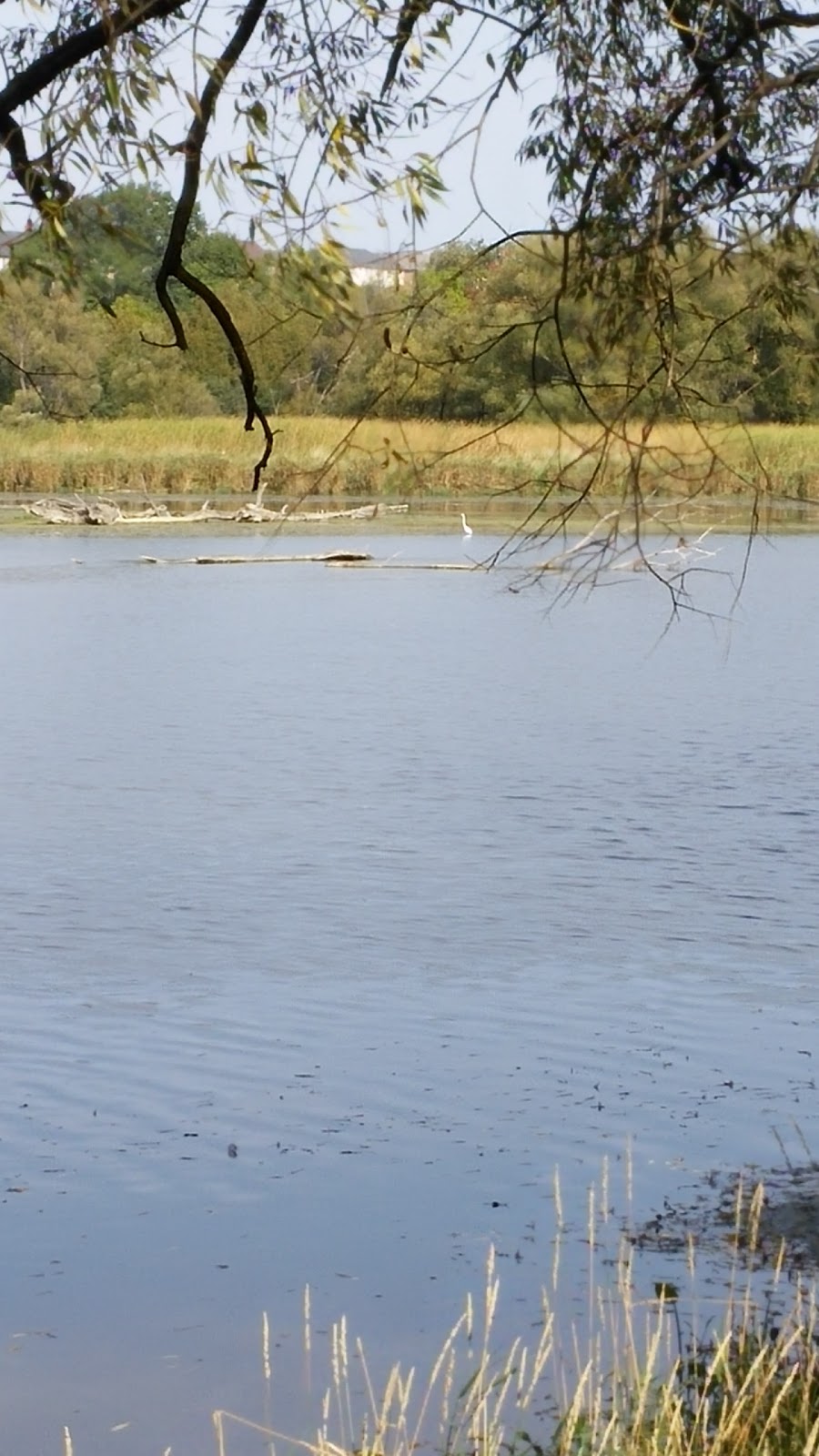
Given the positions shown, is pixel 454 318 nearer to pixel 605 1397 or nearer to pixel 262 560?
pixel 605 1397

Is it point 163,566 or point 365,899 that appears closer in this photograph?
point 365,899

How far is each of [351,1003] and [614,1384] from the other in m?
3.39

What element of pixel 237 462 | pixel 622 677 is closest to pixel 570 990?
pixel 622 677

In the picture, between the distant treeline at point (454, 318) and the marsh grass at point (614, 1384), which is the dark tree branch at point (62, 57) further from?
the marsh grass at point (614, 1384)

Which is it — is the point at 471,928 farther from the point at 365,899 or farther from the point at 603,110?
the point at 603,110

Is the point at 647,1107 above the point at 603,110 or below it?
below

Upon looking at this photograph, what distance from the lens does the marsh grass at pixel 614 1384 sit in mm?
3525

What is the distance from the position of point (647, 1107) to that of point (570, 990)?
1.31 m

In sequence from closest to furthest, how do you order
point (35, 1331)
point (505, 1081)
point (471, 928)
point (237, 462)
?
point (35, 1331), point (505, 1081), point (471, 928), point (237, 462)

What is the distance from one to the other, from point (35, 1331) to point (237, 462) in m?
32.6

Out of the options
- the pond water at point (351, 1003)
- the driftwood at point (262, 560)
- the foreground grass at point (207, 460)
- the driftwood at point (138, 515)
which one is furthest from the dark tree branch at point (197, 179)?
the foreground grass at point (207, 460)

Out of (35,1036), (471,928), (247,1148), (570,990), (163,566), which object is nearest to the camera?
(247,1148)

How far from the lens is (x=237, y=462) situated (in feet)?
120

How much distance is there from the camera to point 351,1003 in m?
7.15
